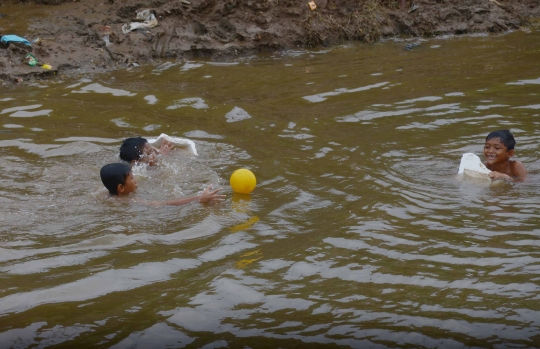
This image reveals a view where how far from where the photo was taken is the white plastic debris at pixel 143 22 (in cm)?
1362

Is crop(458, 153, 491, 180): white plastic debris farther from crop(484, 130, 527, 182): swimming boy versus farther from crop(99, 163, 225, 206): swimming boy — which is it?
crop(99, 163, 225, 206): swimming boy

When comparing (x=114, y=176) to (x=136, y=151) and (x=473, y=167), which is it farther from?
(x=473, y=167)

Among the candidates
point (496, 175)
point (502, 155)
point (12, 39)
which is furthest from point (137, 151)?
point (12, 39)

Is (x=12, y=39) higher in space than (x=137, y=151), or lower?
higher

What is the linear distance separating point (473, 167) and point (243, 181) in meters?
2.57

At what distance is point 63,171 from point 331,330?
16.0ft

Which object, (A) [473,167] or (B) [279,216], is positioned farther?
(A) [473,167]

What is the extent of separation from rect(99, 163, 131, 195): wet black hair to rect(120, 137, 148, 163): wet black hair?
34.2 inches

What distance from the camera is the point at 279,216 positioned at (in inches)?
262

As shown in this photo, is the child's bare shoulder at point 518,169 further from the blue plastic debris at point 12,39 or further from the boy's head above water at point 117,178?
the blue plastic debris at point 12,39

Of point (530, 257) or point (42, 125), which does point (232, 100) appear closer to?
point (42, 125)

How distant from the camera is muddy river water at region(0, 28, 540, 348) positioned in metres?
4.59

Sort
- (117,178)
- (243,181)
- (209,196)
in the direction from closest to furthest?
(209,196) < (243,181) < (117,178)

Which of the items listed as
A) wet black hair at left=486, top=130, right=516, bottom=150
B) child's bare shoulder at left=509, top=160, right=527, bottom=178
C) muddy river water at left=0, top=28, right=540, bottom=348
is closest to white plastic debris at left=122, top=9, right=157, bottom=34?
muddy river water at left=0, top=28, right=540, bottom=348
